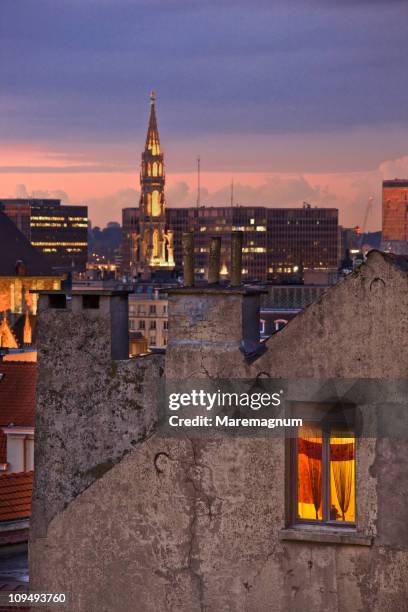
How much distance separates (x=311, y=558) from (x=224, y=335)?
1.97m

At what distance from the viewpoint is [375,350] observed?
11.7m

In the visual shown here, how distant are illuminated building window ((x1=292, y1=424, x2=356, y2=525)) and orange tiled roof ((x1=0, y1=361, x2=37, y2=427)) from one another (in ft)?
75.2

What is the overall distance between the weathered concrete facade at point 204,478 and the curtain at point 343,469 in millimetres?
166

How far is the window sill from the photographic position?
11555 millimetres

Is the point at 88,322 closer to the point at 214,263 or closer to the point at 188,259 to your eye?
the point at 188,259

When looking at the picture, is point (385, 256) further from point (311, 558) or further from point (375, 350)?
point (311, 558)

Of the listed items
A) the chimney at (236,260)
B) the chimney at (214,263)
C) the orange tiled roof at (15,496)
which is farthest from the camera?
the orange tiled roof at (15,496)

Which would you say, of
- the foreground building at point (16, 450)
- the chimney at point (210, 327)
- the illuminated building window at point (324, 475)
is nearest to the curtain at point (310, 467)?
the illuminated building window at point (324, 475)

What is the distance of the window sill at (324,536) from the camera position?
1155 centimetres

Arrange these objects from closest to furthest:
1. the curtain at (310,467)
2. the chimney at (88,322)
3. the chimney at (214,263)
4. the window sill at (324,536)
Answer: the window sill at (324,536)
the curtain at (310,467)
the chimney at (88,322)
the chimney at (214,263)

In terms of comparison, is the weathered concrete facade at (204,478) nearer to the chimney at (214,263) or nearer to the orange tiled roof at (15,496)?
the chimney at (214,263)

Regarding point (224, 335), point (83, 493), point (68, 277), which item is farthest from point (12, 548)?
point (68, 277)

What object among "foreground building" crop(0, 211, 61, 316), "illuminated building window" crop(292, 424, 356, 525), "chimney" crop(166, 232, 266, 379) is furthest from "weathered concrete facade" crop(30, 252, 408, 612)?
"foreground building" crop(0, 211, 61, 316)

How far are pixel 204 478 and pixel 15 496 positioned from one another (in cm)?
884
